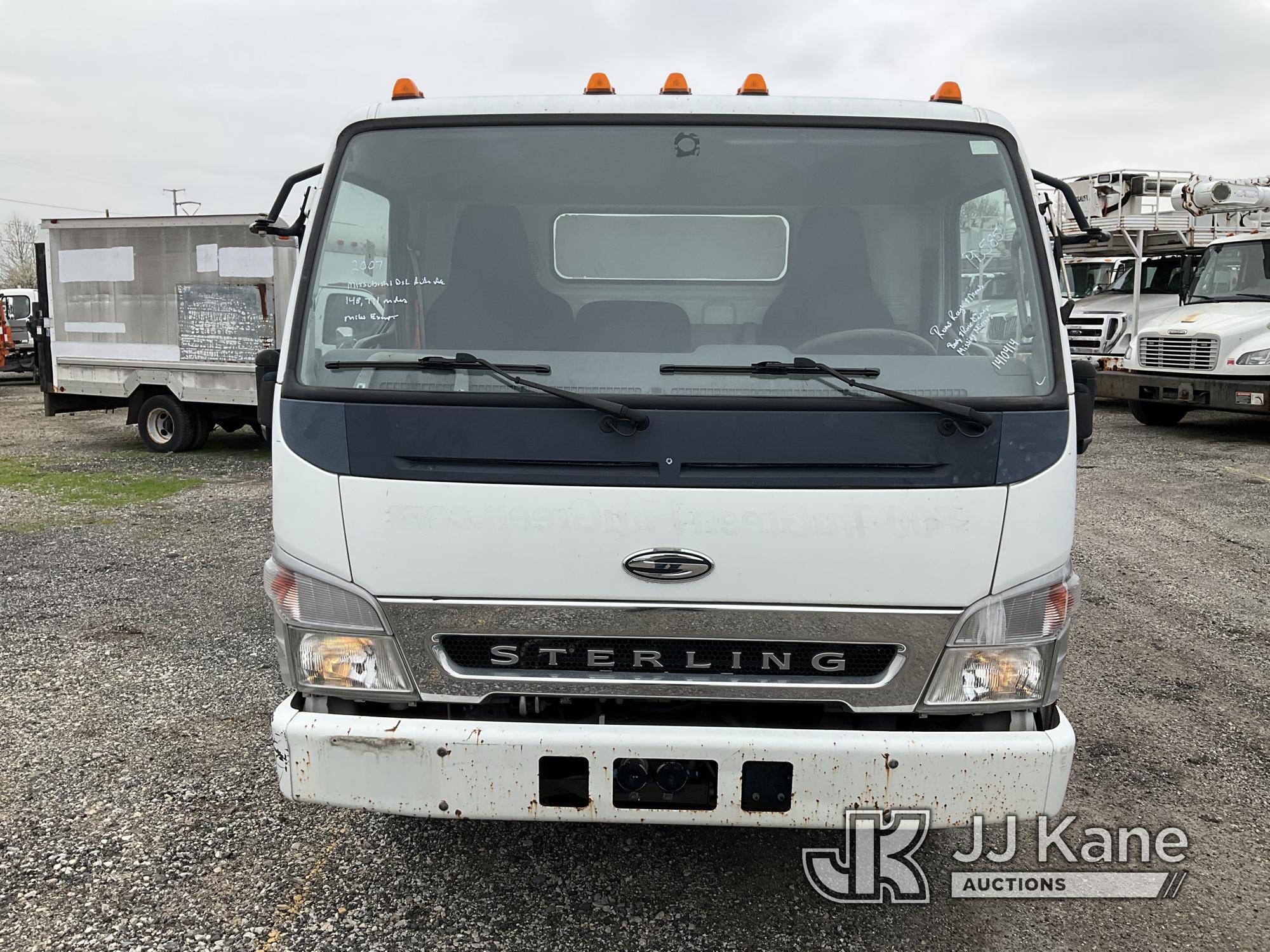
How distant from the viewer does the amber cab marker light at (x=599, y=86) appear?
3006 millimetres

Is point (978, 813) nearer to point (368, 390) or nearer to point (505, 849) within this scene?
point (505, 849)

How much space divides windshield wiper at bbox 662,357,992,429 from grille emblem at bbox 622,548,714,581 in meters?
0.46

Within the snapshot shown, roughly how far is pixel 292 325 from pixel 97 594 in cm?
438

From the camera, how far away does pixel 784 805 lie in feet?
8.11

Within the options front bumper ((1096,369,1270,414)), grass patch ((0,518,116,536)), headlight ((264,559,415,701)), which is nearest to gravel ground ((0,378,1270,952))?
headlight ((264,559,415,701))

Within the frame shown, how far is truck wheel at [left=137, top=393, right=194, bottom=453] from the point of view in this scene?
39.4 ft

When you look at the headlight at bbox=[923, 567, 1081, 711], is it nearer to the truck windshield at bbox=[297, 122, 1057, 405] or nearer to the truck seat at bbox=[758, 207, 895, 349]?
the truck windshield at bbox=[297, 122, 1057, 405]

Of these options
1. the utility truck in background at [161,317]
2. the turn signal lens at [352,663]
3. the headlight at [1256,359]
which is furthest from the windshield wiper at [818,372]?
the headlight at [1256,359]

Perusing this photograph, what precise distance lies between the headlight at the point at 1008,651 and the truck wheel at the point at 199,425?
11.2 metres

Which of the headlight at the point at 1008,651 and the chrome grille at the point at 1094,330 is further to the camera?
the chrome grille at the point at 1094,330

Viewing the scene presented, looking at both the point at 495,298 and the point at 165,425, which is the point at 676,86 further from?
the point at 165,425

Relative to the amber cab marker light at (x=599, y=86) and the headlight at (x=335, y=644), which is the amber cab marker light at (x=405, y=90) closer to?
the amber cab marker light at (x=599, y=86)

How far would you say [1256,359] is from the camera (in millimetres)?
11828

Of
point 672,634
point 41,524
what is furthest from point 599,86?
point 41,524
